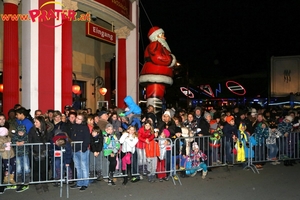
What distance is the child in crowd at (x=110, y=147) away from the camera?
6.66m

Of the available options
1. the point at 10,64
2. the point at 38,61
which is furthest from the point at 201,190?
the point at 10,64

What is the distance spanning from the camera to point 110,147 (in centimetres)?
667

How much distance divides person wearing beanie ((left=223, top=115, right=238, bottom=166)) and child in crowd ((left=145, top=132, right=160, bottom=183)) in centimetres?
208

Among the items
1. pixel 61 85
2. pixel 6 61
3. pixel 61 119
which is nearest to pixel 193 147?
Result: pixel 61 119

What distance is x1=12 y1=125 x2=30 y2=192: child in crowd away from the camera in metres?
6.20

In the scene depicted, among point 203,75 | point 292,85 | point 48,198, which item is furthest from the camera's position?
point 203,75

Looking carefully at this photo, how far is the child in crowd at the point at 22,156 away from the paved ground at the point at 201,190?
23cm

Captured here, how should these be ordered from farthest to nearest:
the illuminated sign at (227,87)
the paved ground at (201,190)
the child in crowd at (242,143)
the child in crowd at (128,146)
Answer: the illuminated sign at (227,87) → the child in crowd at (242,143) → the child in crowd at (128,146) → the paved ground at (201,190)

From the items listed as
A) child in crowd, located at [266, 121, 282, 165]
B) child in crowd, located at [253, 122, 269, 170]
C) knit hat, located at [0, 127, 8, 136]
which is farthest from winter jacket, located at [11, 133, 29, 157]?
child in crowd, located at [266, 121, 282, 165]

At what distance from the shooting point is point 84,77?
58.7ft

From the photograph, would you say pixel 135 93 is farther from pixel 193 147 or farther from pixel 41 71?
pixel 193 147

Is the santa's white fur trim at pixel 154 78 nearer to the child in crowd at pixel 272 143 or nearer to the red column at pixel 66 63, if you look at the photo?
the red column at pixel 66 63

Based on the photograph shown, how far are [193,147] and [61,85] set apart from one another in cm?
551

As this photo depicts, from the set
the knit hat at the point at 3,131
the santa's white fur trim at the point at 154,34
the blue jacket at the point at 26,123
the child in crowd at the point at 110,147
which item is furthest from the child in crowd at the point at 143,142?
the santa's white fur trim at the point at 154,34
